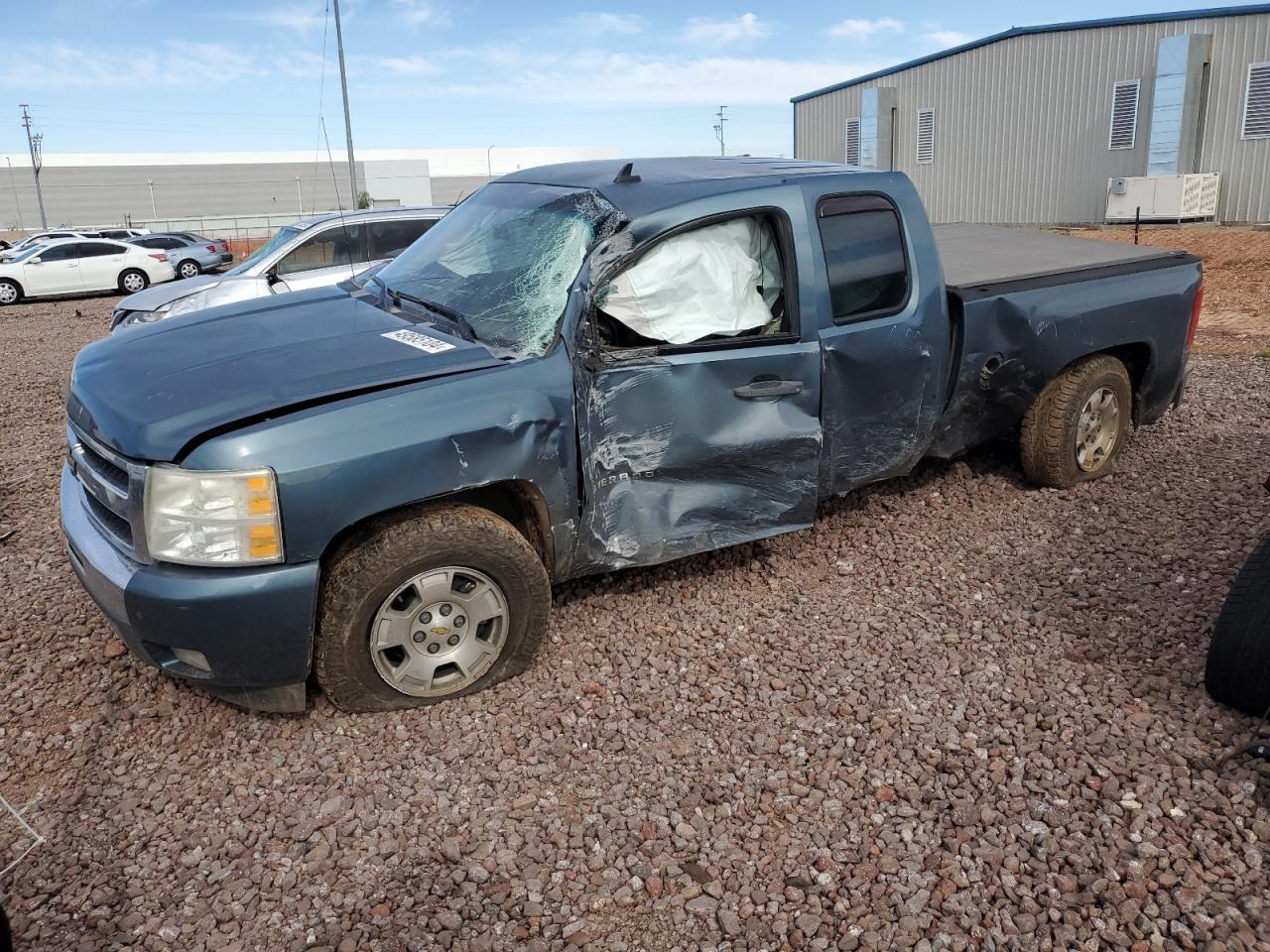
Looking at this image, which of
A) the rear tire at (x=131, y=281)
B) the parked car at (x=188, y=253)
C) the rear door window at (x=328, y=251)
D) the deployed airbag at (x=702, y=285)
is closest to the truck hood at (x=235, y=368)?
the deployed airbag at (x=702, y=285)

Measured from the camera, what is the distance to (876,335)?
13.9 ft

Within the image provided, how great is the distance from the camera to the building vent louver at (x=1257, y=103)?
22.3 meters

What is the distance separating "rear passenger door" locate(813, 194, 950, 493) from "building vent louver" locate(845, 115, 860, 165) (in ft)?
99.3

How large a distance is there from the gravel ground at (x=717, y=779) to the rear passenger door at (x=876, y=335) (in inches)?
26.1

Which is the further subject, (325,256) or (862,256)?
(325,256)

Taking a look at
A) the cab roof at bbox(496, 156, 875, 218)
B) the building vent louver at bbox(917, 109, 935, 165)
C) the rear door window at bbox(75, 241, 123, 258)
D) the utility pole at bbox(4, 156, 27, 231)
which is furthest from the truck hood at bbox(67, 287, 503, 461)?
the utility pole at bbox(4, 156, 27, 231)

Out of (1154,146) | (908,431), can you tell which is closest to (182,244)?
(1154,146)

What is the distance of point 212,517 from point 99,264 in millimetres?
22332

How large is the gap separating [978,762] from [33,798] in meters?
3.07

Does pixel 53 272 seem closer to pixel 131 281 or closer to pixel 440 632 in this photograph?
pixel 131 281

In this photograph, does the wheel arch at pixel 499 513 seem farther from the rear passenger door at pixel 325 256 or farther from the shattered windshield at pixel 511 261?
the rear passenger door at pixel 325 256

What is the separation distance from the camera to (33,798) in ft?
10.3

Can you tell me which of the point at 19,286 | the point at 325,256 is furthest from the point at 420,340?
the point at 19,286

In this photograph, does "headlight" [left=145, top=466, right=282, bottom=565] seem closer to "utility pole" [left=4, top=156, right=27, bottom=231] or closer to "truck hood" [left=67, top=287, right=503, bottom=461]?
"truck hood" [left=67, top=287, right=503, bottom=461]
